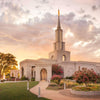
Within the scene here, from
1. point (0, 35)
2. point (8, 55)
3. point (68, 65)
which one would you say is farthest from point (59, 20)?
point (0, 35)

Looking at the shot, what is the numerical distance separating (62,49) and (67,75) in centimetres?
1065

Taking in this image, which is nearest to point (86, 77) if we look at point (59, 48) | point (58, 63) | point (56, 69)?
point (56, 69)

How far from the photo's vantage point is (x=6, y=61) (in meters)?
42.4

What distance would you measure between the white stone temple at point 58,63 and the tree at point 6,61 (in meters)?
3.13

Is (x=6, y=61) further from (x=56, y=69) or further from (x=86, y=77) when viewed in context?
(x=86, y=77)

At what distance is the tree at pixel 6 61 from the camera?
41.6 meters

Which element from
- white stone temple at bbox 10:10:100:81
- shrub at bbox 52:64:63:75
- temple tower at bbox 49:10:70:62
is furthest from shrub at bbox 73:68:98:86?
temple tower at bbox 49:10:70:62

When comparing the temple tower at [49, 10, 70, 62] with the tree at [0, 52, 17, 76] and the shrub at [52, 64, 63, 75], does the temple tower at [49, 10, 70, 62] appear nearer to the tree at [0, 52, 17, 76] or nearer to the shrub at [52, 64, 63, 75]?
the shrub at [52, 64, 63, 75]

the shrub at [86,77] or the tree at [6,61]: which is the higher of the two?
the tree at [6,61]

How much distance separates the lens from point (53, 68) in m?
37.0

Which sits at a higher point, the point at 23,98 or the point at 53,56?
the point at 53,56

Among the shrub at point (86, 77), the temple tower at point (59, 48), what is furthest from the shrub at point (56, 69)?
the shrub at point (86, 77)

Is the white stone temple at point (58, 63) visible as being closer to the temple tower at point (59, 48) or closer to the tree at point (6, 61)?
the temple tower at point (59, 48)

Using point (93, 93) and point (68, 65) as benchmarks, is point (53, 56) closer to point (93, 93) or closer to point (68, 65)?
point (68, 65)
